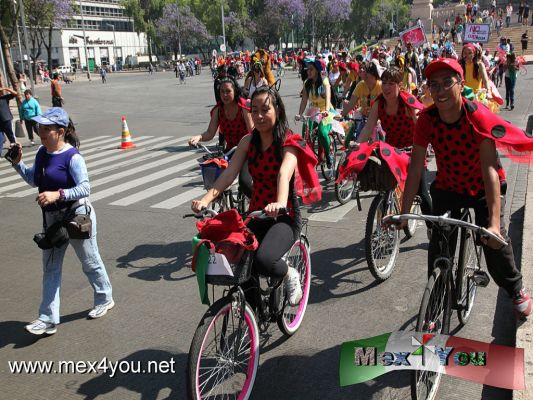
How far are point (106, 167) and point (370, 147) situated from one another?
28.5 feet

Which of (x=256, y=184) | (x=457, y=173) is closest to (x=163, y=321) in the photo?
(x=256, y=184)

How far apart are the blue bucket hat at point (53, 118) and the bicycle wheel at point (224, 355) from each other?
2.21m

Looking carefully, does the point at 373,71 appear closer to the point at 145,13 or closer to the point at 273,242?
the point at 273,242

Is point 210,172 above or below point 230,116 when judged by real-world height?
below

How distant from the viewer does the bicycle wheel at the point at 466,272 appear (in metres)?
3.81

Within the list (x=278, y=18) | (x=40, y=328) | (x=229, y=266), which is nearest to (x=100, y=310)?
(x=40, y=328)

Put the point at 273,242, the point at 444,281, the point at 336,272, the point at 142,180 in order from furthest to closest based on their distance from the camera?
1. the point at 142,180
2. the point at 336,272
3. the point at 273,242
4. the point at 444,281

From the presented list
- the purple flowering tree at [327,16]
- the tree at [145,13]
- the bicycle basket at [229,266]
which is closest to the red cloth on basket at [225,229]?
the bicycle basket at [229,266]

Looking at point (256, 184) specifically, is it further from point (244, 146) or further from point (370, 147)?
point (370, 147)

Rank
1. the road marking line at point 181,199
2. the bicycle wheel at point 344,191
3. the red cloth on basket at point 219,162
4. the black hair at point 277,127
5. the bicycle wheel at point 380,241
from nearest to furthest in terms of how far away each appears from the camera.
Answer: the black hair at point 277,127
the bicycle wheel at point 380,241
the red cloth on basket at point 219,162
the bicycle wheel at point 344,191
the road marking line at point 181,199

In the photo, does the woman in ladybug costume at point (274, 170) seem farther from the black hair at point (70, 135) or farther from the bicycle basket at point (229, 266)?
the black hair at point (70, 135)

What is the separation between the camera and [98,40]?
319 ft

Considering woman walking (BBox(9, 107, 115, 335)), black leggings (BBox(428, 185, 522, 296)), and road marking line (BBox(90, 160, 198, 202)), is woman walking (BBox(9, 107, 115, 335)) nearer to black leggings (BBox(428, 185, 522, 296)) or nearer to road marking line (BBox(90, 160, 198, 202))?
black leggings (BBox(428, 185, 522, 296))

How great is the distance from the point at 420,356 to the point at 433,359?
122 millimetres
